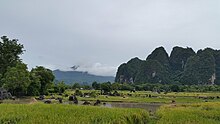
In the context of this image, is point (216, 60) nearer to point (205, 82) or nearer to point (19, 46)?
point (205, 82)

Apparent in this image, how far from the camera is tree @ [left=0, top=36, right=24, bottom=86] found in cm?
4844

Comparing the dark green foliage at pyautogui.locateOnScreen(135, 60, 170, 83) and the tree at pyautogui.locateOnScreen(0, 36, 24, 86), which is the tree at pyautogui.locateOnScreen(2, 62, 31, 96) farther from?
the dark green foliage at pyautogui.locateOnScreen(135, 60, 170, 83)

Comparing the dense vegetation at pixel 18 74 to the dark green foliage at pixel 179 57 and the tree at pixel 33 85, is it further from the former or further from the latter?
the dark green foliage at pixel 179 57

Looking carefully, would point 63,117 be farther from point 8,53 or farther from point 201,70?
point 201,70

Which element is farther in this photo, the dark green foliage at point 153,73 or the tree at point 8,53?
the dark green foliage at point 153,73

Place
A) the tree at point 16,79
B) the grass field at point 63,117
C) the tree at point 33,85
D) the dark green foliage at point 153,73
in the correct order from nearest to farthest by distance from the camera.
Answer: the grass field at point 63,117
the tree at point 16,79
the tree at point 33,85
the dark green foliage at point 153,73

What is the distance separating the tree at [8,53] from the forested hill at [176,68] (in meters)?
58.3

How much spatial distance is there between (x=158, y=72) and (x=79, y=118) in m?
88.4

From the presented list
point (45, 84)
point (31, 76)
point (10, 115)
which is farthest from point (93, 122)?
point (45, 84)

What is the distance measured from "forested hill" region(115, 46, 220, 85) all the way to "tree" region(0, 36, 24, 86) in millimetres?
58293

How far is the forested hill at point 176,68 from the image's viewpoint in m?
93.8

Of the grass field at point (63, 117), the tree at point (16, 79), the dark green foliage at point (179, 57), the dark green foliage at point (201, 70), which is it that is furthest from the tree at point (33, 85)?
the dark green foliage at point (179, 57)

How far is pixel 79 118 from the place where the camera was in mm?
12852

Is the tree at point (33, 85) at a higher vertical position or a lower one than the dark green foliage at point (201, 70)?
lower
